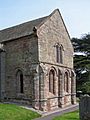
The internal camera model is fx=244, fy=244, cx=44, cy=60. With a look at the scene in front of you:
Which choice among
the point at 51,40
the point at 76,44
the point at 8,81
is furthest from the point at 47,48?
the point at 76,44

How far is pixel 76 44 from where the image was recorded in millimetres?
52812

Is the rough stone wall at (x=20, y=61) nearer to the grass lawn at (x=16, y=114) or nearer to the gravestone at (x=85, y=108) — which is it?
the grass lawn at (x=16, y=114)

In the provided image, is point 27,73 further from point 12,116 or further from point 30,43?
point 12,116

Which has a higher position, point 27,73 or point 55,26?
point 55,26

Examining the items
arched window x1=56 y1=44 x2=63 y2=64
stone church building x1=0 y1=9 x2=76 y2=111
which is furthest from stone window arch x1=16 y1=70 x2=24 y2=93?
arched window x1=56 y1=44 x2=63 y2=64

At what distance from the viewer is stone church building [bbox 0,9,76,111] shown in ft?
86.8

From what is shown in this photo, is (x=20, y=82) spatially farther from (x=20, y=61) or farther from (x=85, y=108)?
(x=85, y=108)

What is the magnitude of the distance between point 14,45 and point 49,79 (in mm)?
5810

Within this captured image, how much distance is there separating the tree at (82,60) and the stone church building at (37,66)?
13556mm

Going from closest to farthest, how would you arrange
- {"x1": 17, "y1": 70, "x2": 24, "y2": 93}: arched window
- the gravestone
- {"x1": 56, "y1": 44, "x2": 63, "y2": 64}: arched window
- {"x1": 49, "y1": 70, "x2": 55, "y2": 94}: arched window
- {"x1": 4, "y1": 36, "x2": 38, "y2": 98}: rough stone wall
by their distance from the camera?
1. the gravestone
2. {"x1": 4, "y1": 36, "x2": 38, "y2": 98}: rough stone wall
3. {"x1": 17, "y1": 70, "x2": 24, "y2": 93}: arched window
4. {"x1": 49, "y1": 70, "x2": 55, "y2": 94}: arched window
5. {"x1": 56, "y1": 44, "x2": 63, "y2": 64}: arched window

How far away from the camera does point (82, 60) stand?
48.4m

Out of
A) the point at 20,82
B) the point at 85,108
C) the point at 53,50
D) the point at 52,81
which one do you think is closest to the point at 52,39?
the point at 53,50

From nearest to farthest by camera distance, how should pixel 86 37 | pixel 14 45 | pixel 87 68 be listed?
pixel 14 45
pixel 87 68
pixel 86 37

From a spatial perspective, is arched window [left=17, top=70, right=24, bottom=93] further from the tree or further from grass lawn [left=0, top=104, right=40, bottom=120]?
the tree
